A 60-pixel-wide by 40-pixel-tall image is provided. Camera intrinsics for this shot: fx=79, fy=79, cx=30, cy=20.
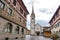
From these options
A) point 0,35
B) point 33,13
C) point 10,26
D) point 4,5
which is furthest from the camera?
point 33,13

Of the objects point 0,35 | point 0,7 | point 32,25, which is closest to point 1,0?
point 0,7

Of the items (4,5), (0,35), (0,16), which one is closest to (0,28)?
(0,35)

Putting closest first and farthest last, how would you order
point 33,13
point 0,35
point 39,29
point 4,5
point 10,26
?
1. point 0,35
2. point 4,5
3. point 10,26
4. point 33,13
5. point 39,29

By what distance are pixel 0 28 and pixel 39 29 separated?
50416mm

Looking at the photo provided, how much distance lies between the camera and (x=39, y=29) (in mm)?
58688

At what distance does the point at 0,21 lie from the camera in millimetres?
A: 9773

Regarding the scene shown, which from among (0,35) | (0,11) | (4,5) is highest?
(4,5)

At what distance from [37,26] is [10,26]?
155 feet

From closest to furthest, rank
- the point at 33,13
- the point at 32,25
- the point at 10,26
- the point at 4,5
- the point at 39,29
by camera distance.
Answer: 1. the point at 4,5
2. the point at 10,26
3. the point at 32,25
4. the point at 33,13
5. the point at 39,29

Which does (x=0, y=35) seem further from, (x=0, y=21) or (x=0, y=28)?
(x=0, y=21)

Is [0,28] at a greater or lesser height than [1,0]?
lesser

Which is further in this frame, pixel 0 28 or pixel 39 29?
pixel 39 29

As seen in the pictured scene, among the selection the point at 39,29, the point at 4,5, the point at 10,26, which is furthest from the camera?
the point at 39,29

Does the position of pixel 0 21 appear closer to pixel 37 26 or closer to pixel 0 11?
pixel 0 11
